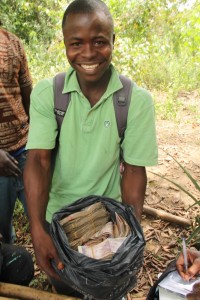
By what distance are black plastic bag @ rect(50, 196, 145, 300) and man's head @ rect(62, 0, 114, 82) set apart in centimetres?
66

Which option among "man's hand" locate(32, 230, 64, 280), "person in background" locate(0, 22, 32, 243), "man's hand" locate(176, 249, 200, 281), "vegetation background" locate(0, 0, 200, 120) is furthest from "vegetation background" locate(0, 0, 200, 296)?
"man's hand" locate(32, 230, 64, 280)

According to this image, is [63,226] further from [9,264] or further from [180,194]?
[180,194]

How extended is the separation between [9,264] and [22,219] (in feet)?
4.57

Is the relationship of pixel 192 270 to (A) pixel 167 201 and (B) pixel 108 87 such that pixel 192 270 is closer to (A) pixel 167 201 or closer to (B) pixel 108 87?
(B) pixel 108 87

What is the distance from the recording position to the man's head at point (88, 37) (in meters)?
1.42

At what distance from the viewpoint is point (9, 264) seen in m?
1.76

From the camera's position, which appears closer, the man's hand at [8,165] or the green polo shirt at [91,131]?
the green polo shirt at [91,131]

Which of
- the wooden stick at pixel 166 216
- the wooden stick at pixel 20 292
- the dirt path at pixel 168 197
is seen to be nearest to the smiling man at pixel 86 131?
the wooden stick at pixel 20 292

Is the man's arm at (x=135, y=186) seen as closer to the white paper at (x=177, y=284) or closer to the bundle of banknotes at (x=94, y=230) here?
the bundle of banknotes at (x=94, y=230)

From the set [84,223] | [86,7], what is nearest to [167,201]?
→ [84,223]

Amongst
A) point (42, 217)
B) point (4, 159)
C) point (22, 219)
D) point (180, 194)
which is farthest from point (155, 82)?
point (42, 217)

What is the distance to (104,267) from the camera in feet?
3.93

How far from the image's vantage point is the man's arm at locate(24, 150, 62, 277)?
152cm

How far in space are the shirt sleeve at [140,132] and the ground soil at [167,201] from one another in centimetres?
113
